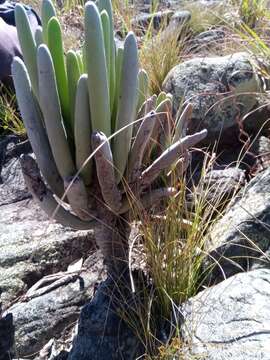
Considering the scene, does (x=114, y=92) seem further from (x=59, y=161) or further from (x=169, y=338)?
(x=169, y=338)

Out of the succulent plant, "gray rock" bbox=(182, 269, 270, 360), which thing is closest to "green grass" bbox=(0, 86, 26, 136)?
the succulent plant

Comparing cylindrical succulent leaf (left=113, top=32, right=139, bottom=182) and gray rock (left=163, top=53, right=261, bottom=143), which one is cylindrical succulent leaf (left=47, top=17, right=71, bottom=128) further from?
gray rock (left=163, top=53, right=261, bottom=143)

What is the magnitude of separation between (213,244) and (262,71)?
5.29ft

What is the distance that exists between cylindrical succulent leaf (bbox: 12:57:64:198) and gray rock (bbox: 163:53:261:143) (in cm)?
142

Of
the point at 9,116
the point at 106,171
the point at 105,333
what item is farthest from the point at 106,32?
the point at 9,116

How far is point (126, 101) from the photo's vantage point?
7.90 feet

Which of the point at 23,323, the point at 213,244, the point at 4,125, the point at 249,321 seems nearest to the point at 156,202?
the point at 213,244

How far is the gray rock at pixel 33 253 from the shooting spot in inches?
126

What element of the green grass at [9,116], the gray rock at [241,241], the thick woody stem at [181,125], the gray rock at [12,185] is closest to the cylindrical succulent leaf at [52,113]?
the thick woody stem at [181,125]

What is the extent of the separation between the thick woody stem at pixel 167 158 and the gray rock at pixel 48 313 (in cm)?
75

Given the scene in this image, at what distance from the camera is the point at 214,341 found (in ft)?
7.10

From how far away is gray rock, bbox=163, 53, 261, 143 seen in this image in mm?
3742

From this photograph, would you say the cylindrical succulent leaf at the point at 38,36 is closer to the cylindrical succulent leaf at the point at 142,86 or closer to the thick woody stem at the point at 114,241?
the cylindrical succulent leaf at the point at 142,86

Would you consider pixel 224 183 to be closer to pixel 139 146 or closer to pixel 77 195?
pixel 139 146
